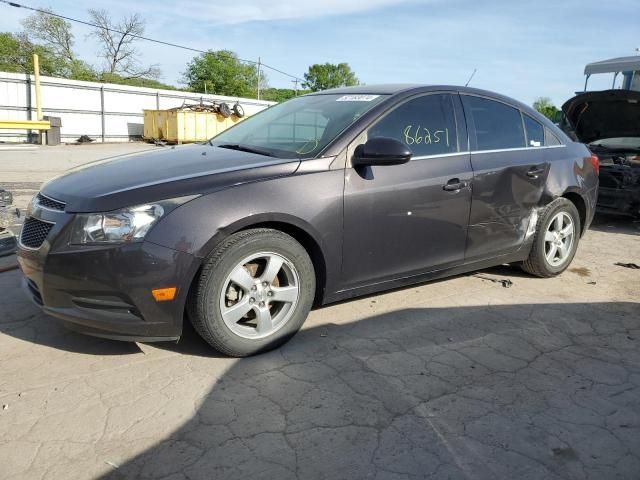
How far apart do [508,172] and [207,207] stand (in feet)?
8.28

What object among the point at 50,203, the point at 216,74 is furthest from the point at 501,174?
the point at 216,74

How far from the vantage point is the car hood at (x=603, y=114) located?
7.21m

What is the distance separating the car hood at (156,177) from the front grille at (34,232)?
167 millimetres

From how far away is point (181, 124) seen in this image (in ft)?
77.4

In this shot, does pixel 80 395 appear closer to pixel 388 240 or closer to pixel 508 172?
pixel 388 240

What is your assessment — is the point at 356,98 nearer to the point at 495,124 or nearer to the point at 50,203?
the point at 495,124

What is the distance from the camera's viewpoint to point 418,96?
3871mm

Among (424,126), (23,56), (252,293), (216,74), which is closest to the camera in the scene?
(252,293)

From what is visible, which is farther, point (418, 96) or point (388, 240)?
point (418, 96)

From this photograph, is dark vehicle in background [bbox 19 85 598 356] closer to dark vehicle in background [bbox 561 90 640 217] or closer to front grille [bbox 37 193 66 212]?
front grille [bbox 37 193 66 212]

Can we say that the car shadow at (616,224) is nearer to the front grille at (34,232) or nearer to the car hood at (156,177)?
the car hood at (156,177)

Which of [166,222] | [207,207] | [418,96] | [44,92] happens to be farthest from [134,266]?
[44,92]

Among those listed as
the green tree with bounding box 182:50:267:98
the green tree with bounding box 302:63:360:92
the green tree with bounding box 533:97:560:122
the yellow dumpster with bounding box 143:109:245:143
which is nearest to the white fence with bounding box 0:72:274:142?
the yellow dumpster with bounding box 143:109:245:143

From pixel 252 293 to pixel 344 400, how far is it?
819mm
